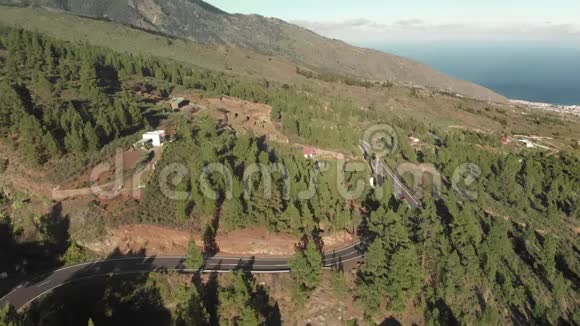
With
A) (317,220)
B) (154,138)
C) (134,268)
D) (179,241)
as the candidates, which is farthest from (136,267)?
(154,138)

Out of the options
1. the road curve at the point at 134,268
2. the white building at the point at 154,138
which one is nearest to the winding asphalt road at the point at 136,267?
the road curve at the point at 134,268

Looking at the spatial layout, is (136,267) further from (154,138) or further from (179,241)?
(154,138)

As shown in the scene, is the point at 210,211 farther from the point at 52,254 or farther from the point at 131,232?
the point at 52,254

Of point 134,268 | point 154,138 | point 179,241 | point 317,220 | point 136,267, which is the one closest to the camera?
point 134,268

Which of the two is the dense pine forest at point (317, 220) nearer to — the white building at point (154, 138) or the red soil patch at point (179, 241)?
the red soil patch at point (179, 241)

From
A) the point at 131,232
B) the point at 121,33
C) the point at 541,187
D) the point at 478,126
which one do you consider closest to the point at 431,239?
the point at 131,232

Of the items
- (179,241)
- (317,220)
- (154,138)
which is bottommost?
(179,241)
